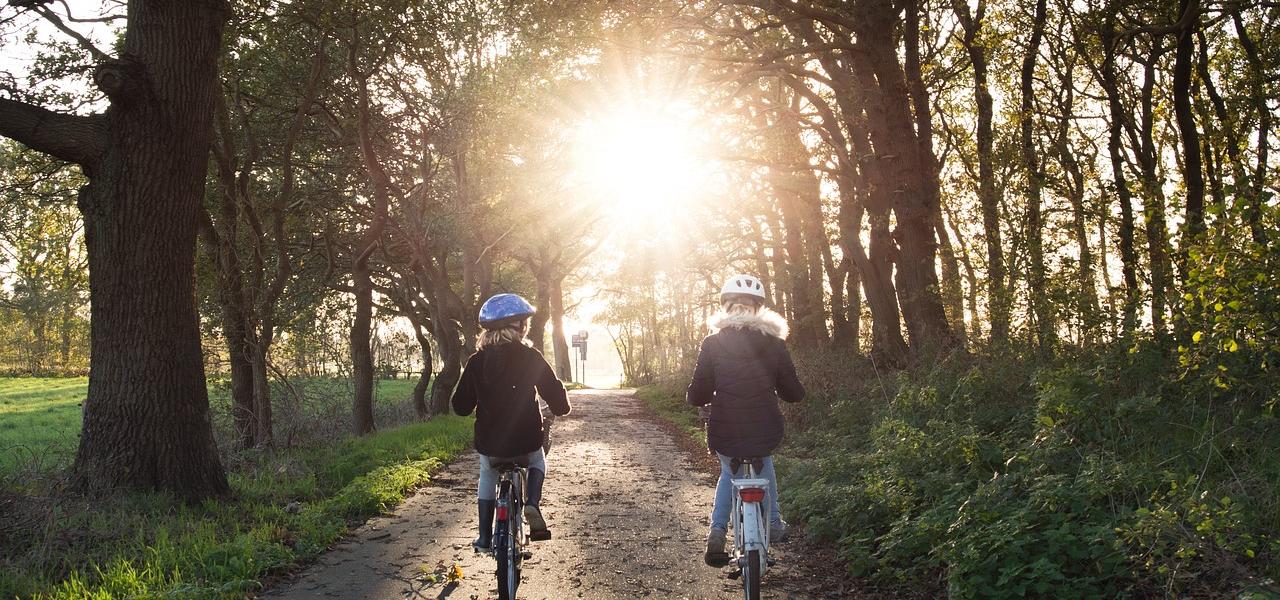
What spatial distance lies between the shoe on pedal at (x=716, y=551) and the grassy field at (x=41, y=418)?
261 inches

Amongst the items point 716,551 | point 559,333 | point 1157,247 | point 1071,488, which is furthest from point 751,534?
point 559,333

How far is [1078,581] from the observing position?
495 centimetres

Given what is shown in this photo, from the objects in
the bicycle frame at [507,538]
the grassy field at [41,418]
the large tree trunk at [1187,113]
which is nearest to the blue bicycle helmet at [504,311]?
the bicycle frame at [507,538]

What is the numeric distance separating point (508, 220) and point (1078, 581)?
67.8 ft

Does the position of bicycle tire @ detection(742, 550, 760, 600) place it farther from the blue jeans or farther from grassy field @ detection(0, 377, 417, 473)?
grassy field @ detection(0, 377, 417, 473)

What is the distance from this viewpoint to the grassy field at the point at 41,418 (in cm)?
894

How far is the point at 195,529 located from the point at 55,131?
390 cm

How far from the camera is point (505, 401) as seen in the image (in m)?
5.89

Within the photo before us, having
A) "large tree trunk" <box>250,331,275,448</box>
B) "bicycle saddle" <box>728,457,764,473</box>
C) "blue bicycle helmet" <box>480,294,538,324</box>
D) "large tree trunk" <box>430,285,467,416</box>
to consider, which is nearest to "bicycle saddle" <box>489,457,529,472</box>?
"blue bicycle helmet" <box>480,294,538,324</box>

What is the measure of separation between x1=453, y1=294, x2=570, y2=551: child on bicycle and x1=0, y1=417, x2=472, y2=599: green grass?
180 cm

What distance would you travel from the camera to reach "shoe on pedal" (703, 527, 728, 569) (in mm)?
5539

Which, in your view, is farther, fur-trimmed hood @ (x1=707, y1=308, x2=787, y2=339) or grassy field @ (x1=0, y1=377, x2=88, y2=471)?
grassy field @ (x1=0, y1=377, x2=88, y2=471)

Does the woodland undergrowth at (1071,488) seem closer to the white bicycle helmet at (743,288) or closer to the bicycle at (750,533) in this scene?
the bicycle at (750,533)

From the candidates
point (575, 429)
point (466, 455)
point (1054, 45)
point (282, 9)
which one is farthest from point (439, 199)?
point (1054, 45)
